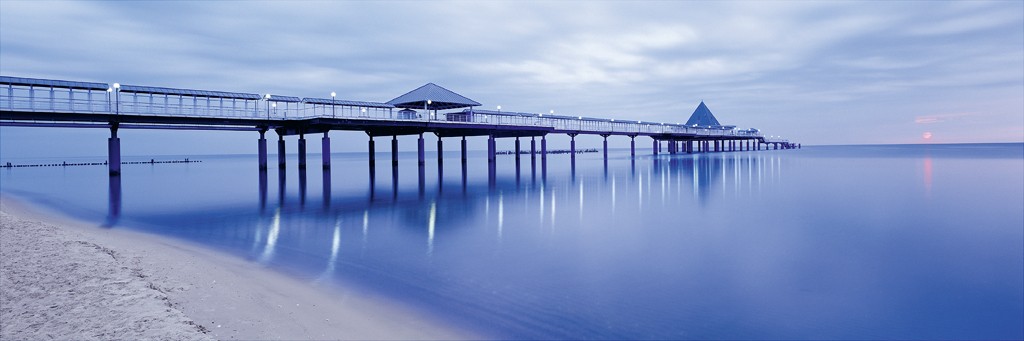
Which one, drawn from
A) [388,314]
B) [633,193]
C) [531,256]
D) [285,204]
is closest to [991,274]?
[531,256]

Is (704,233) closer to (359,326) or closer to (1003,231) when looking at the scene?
(1003,231)

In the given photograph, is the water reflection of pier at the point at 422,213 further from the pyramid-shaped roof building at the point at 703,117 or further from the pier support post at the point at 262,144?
the pyramid-shaped roof building at the point at 703,117

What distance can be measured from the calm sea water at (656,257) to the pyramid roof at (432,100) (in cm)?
1874

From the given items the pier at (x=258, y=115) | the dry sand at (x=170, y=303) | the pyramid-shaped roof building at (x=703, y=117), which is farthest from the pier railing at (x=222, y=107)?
the pyramid-shaped roof building at (x=703, y=117)

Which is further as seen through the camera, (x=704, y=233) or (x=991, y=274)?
(x=704, y=233)

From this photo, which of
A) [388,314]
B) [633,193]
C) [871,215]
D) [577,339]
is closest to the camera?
[577,339]

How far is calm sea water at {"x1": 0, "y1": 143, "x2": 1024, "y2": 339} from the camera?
655 cm

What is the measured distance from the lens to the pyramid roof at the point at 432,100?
40.2m

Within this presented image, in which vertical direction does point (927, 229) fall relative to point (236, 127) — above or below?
below

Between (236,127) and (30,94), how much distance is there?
34.8ft

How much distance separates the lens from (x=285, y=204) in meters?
21.4

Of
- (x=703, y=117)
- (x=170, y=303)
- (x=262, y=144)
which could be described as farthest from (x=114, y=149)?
(x=703, y=117)

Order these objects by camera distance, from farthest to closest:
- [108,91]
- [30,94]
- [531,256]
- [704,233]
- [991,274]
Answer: [108,91], [30,94], [704,233], [531,256], [991,274]

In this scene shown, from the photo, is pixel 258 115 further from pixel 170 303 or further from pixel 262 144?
pixel 170 303
